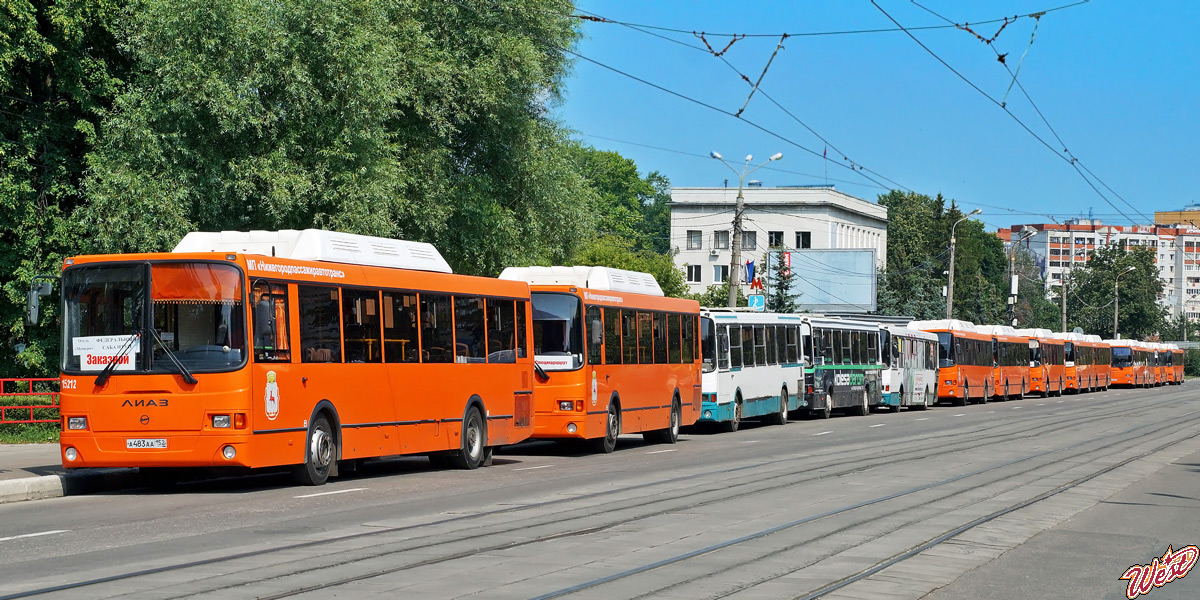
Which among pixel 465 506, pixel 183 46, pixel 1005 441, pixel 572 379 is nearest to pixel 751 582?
pixel 465 506

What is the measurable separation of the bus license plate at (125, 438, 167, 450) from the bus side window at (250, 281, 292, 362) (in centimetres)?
130

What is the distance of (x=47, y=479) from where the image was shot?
1588cm

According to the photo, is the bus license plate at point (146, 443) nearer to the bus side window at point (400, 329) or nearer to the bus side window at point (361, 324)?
the bus side window at point (361, 324)

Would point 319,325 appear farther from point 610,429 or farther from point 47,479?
point 610,429

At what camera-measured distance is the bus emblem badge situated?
1588 cm

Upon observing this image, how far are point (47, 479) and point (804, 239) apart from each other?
340 feet

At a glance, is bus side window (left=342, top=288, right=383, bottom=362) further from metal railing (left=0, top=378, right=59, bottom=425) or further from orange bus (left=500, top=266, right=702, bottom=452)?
metal railing (left=0, top=378, right=59, bottom=425)

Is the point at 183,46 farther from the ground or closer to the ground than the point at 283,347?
farther from the ground

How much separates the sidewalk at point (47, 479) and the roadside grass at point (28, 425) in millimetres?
3858

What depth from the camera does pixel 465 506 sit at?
14.6 m

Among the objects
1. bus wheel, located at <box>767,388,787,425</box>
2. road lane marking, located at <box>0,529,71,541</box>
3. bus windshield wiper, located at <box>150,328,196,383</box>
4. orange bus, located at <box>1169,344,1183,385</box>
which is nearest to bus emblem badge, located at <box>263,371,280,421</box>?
bus windshield wiper, located at <box>150,328,196,383</box>

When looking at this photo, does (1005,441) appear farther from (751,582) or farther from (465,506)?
(751,582)

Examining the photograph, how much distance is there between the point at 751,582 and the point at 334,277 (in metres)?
9.19

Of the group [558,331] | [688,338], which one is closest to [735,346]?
[688,338]
